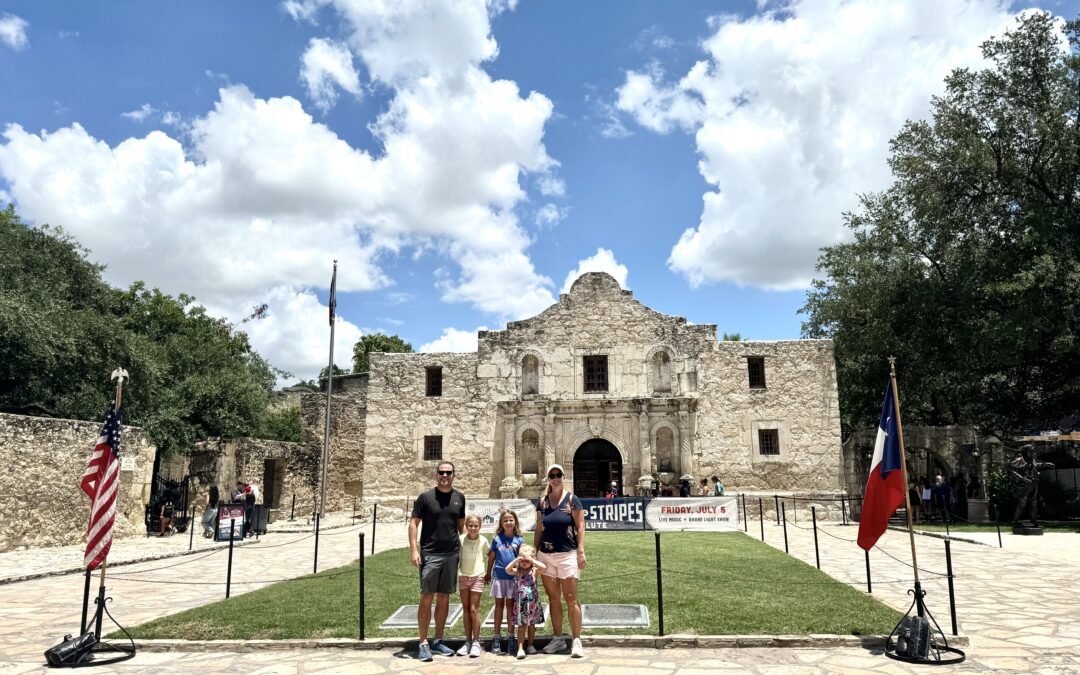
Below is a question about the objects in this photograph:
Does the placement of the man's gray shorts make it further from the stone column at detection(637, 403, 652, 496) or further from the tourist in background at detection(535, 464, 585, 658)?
the stone column at detection(637, 403, 652, 496)

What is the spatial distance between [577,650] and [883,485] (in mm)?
3690

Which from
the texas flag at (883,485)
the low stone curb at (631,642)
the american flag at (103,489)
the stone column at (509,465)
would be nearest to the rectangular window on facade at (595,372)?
the stone column at (509,465)

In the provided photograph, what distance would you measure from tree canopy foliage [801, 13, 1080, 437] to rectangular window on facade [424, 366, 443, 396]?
15.4m

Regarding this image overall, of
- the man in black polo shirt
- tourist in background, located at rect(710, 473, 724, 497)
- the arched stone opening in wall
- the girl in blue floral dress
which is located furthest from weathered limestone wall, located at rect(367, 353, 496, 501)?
the girl in blue floral dress

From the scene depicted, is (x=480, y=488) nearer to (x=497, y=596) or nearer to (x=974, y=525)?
(x=974, y=525)

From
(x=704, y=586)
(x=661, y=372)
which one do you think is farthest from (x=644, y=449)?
(x=704, y=586)

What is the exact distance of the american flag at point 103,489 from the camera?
23.8ft

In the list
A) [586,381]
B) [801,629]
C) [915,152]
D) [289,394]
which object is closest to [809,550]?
[801,629]

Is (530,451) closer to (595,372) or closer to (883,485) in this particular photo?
(595,372)

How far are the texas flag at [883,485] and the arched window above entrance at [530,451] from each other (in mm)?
17853

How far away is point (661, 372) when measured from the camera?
81.4 feet

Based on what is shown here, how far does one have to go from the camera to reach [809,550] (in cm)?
1423

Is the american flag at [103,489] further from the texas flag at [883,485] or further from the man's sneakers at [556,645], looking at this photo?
the texas flag at [883,485]

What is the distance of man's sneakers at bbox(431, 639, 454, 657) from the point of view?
6.35m
